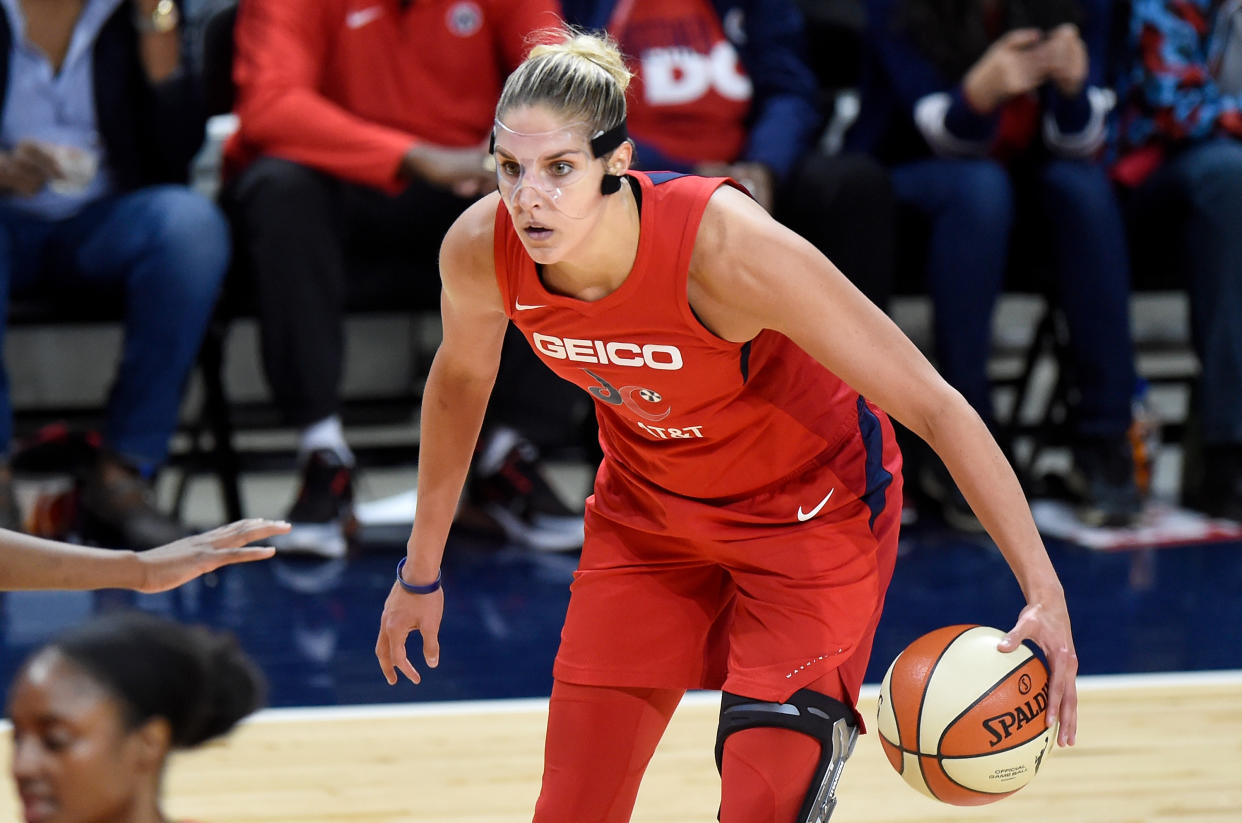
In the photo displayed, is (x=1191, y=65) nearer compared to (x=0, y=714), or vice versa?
(x=0, y=714)

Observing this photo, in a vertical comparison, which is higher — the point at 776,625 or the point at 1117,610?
the point at 776,625

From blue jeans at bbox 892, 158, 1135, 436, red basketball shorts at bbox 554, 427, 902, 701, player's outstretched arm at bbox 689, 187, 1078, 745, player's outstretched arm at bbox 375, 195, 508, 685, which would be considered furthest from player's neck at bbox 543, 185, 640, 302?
blue jeans at bbox 892, 158, 1135, 436

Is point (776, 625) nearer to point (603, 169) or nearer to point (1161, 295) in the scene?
point (603, 169)

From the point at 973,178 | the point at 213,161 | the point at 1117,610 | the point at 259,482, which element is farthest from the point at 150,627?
the point at 213,161

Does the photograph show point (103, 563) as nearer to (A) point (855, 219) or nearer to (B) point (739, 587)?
(B) point (739, 587)

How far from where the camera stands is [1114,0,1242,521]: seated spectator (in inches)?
188

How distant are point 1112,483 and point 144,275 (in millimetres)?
3038

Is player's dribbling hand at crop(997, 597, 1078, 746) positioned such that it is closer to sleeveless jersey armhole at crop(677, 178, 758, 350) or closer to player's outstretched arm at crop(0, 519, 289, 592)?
sleeveless jersey armhole at crop(677, 178, 758, 350)

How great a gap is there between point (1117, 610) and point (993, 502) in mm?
2228

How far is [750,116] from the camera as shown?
509 centimetres

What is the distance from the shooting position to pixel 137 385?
4.51 meters

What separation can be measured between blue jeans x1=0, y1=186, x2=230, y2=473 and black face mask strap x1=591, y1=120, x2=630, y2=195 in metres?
2.64

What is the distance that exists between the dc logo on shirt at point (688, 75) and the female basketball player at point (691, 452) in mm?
2570

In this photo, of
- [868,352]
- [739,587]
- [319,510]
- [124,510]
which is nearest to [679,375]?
[868,352]
